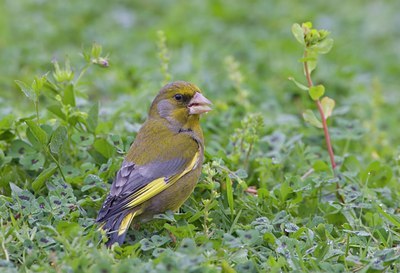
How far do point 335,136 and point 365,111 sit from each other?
55.3 inches

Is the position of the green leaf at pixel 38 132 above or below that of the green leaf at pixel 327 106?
above

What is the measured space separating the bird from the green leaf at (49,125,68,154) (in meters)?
0.45

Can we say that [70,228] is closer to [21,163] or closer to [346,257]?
[21,163]

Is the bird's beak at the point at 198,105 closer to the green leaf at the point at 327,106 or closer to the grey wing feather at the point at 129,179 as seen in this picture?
the grey wing feather at the point at 129,179

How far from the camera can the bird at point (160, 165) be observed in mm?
4723

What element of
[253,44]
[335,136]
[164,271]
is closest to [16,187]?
[164,271]

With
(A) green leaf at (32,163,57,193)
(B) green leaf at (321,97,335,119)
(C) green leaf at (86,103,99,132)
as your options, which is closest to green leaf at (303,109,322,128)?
(B) green leaf at (321,97,335,119)

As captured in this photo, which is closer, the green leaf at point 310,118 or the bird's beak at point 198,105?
the bird's beak at point 198,105

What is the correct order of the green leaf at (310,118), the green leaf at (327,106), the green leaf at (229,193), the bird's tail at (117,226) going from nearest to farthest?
1. the bird's tail at (117,226)
2. the green leaf at (229,193)
3. the green leaf at (310,118)
4. the green leaf at (327,106)

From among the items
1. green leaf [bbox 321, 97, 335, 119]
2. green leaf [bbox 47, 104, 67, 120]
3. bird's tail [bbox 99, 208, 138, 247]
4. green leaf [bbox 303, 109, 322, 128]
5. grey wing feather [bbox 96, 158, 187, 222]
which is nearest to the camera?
bird's tail [bbox 99, 208, 138, 247]

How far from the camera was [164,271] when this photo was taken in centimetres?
394

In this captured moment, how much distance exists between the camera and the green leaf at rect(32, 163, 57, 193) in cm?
511

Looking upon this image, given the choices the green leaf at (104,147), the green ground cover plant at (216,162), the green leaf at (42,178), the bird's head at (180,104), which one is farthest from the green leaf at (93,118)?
the green leaf at (42,178)

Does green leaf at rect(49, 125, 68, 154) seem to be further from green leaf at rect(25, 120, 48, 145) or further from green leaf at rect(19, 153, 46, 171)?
green leaf at rect(19, 153, 46, 171)
